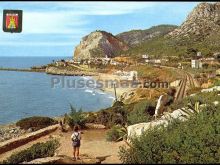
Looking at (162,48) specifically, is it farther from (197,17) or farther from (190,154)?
(190,154)

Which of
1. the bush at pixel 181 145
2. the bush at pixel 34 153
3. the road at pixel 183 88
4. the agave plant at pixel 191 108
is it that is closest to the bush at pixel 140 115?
the road at pixel 183 88

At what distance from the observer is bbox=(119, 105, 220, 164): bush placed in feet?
41.7

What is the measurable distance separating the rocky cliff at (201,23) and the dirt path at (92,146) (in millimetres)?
119516

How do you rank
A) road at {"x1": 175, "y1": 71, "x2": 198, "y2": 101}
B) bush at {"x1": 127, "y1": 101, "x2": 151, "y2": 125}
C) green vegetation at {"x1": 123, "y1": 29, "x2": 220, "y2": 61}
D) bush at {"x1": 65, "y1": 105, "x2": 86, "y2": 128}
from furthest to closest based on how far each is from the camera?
green vegetation at {"x1": 123, "y1": 29, "x2": 220, "y2": 61}, road at {"x1": 175, "y1": 71, "x2": 198, "y2": 101}, bush at {"x1": 65, "y1": 105, "x2": 86, "y2": 128}, bush at {"x1": 127, "y1": 101, "x2": 151, "y2": 125}

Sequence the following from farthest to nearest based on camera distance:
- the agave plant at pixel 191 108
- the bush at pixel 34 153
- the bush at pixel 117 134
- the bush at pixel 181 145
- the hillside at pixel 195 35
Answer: the hillside at pixel 195 35, the bush at pixel 117 134, the agave plant at pixel 191 108, the bush at pixel 34 153, the bush at pixel 181 145

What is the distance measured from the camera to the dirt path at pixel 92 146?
17.4 meters

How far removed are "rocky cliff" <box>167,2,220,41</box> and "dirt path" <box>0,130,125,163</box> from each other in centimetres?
11952

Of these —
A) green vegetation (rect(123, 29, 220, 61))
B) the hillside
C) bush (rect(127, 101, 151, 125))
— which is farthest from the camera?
the hillside

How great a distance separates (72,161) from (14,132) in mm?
15089

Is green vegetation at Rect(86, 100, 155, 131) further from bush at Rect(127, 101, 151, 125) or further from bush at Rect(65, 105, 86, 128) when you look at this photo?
bush at Rect(65, 105, 86, 128)

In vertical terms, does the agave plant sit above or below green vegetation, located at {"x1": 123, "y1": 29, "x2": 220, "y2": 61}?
below

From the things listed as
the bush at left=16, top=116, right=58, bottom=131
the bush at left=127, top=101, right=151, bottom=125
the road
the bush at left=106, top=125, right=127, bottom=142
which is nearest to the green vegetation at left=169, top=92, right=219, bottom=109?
the bush at left=127, top=101, right=151, bottom=125

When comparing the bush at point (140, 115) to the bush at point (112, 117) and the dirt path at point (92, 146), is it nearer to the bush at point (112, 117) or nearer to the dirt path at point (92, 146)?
the bush at point (112, 117)

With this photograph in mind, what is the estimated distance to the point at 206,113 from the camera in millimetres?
15438
